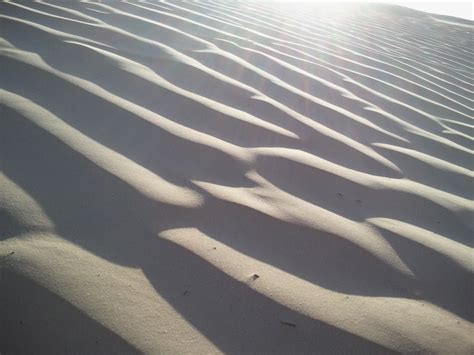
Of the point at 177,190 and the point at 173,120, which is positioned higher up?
the point at 173,120

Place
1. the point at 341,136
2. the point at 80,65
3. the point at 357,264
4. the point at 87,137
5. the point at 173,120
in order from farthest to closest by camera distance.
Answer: the point at 80,65
the point at 341,136
the point at 173,120
the point at 87,137
the point at 357,264

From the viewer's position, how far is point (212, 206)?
1043mm

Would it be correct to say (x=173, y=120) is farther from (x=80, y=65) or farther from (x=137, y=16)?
(x=137, y=16)

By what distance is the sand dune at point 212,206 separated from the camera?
0.76 meters

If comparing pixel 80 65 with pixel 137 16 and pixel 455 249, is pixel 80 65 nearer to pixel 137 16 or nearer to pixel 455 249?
pixel 137 16

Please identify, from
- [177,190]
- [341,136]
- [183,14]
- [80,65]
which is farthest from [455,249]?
[183,14]

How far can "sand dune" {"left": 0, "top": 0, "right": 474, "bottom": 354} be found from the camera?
762mm

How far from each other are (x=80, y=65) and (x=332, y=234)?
4.61ft

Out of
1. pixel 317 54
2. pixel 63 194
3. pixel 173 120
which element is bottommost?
pixel 63 194

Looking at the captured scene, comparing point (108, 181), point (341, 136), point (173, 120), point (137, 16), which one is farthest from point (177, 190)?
point (137, 16)

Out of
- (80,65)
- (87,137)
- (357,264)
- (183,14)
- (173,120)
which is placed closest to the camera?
(357,264)

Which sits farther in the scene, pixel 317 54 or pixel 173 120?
pixel 317 54

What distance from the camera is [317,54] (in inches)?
108

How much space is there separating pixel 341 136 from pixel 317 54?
139 centimetres
